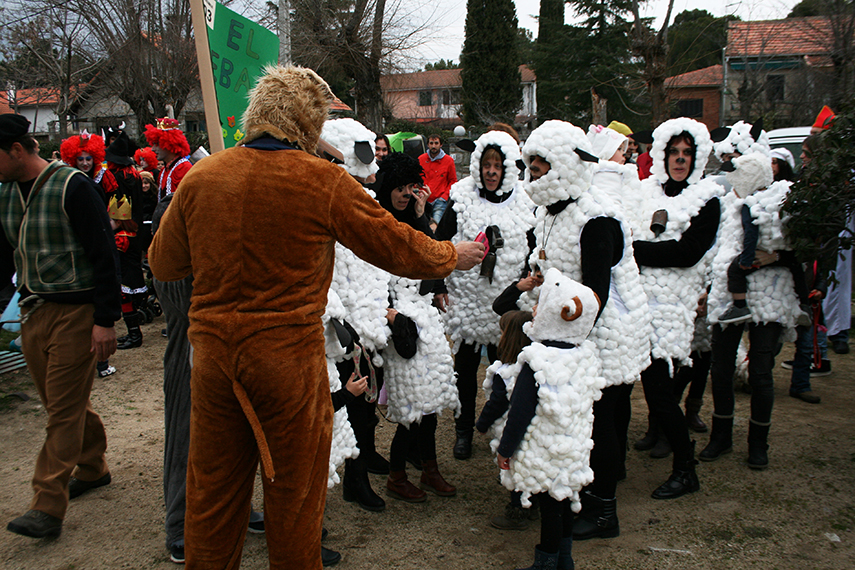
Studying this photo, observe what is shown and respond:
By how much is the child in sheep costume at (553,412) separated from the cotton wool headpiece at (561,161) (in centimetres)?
53

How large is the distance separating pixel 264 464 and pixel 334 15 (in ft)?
59.5

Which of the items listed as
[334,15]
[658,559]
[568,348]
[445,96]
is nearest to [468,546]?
[658,559]

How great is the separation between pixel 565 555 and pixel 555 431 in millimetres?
648

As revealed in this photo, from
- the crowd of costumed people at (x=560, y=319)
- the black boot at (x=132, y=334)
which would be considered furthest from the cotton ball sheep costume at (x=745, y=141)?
the black boot at (x=132, y=334)

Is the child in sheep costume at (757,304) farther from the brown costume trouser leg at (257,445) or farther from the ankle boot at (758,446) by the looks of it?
the brown costume trouser leg at (257,445)

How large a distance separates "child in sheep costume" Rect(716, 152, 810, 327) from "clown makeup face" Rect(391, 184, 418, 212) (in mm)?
2089

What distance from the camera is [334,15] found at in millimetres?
17891

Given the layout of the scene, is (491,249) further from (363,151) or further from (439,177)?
(439,177)

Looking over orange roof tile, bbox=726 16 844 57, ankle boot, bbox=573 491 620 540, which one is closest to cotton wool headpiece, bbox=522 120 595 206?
ankle boot, bbox=573 491 620 540

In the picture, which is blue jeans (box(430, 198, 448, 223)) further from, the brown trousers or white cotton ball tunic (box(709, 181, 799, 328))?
the brown trousers

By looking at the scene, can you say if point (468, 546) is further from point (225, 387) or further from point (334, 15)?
point (334, 15)

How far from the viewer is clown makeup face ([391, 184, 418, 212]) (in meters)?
3.54

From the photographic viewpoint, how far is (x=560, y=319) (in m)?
2.71

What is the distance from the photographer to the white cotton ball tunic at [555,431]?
2.69 metres
